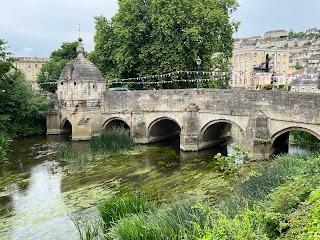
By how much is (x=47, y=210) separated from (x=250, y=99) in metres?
12.1

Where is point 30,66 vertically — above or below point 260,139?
above

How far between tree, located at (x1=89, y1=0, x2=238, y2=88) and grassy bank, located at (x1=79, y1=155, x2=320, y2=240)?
17.8 m

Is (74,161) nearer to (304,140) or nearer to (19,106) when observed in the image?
(19,106)

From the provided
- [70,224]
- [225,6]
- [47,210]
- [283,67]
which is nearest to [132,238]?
[70,224]

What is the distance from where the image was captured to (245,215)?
21.4ft

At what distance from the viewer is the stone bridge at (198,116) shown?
18212 mm

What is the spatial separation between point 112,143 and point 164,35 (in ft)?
34.8

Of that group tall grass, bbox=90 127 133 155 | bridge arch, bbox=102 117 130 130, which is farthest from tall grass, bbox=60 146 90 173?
bridge arch, bbox=102 117 130 130

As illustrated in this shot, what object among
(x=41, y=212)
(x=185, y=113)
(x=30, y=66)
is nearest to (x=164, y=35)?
(x=185, y=113)

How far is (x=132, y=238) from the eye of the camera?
783 centimetres

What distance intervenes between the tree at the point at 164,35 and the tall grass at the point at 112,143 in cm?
731

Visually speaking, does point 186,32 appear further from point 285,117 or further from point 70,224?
point 70,224

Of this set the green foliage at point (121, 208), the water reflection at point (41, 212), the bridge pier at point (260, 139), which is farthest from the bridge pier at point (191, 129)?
the green foliage at point (121, 208)

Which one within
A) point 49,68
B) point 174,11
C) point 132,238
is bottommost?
point 132,238
